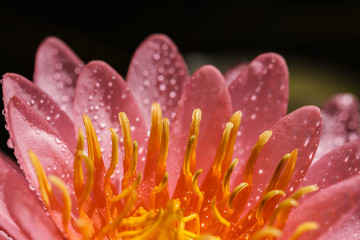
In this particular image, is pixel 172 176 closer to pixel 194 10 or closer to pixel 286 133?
pixel 286 133

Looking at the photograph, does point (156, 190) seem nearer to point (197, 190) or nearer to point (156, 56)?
point (197, 190)

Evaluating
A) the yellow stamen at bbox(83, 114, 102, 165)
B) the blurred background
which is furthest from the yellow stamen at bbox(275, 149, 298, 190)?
the blurred background

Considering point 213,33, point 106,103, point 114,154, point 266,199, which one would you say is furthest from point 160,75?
point 213,33

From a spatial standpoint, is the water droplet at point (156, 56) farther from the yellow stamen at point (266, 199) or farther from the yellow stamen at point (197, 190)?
the yellow stamen at point (266, 199)

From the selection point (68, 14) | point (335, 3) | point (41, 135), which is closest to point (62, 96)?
point (41, 135)

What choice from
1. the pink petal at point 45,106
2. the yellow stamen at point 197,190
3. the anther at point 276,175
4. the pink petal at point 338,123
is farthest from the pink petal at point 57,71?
the pink petal at point 338,123

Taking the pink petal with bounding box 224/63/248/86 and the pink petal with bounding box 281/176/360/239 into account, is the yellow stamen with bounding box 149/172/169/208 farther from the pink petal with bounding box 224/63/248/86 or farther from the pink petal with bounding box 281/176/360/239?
the pink petal with bounding box 224/63/248/86
